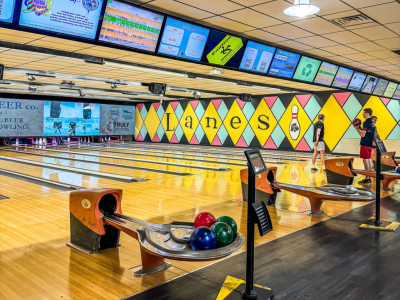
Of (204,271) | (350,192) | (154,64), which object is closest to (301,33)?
(350,192)

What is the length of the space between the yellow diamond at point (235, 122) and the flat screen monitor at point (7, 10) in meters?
11.5

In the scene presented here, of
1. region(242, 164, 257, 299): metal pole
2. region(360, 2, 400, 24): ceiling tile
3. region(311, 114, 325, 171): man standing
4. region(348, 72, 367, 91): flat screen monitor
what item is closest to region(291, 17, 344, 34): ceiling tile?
region(360, 2, 400, 24): ceiling tile

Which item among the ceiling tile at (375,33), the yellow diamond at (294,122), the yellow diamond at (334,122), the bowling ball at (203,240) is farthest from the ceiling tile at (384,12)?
the yellow diamond at (294,122)

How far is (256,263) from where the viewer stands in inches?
98.3

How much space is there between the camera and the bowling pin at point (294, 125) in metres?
12.7

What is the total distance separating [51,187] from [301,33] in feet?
13.8

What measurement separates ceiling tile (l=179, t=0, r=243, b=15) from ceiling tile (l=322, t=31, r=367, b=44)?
1712 mm

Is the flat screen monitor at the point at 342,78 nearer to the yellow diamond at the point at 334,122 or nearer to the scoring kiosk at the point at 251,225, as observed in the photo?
the yellow diamond at the point at 334,122

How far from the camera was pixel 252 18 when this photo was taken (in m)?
4.21

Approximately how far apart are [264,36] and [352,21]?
4.09ft

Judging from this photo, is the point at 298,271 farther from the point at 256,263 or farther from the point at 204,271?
the point at 204,271

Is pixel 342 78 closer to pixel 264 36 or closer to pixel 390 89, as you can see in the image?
pixel 390 89

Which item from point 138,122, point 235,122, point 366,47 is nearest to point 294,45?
point 366,47

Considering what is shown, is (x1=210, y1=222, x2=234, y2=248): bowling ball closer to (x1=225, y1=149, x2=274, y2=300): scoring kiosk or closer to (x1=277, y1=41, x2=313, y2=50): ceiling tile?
(x1=225, y1=149, x2=274, y2=300): scoring kiosk
